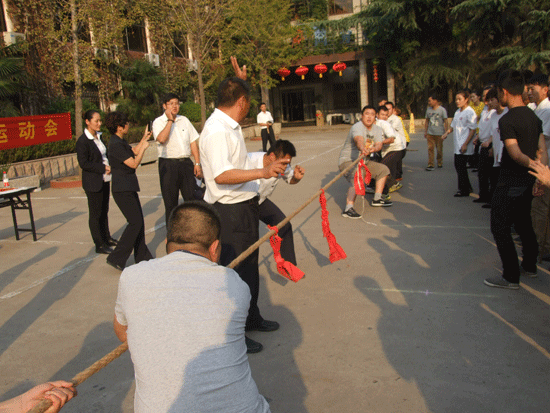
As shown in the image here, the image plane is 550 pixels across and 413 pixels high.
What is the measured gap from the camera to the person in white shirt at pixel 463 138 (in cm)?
824

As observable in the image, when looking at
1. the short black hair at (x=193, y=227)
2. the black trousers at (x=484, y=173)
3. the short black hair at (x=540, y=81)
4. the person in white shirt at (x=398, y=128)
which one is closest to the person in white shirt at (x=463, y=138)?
the black trousers at (x=484, y=173)

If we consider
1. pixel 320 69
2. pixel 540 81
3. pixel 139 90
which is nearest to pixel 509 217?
pixel 540 81

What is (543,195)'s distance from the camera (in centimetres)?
503

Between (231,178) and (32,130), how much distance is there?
9531mm

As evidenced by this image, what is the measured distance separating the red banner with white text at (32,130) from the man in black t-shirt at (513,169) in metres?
9.85

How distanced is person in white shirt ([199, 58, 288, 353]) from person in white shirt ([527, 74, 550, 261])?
3.05 meters

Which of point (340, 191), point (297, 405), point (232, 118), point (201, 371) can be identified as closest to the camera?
point (201, 371)

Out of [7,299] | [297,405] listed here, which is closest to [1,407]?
[297,405]

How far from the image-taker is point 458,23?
23.9 m

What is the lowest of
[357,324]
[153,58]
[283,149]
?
[357,324]

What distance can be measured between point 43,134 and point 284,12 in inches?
715

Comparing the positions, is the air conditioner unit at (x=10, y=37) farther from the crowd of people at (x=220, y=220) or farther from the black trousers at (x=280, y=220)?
the black trousers at (x=280, y=220)

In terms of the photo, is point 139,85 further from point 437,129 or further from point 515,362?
point 515,362

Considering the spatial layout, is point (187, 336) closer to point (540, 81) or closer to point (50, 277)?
point (50, 277)
